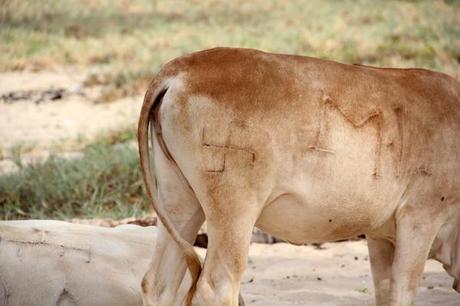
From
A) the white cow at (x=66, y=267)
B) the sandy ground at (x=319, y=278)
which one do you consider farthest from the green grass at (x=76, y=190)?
the white cow at (x=66, y=267)

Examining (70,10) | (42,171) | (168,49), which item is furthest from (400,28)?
(42,171)

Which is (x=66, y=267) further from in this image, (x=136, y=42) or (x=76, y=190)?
(x=136, y=42)

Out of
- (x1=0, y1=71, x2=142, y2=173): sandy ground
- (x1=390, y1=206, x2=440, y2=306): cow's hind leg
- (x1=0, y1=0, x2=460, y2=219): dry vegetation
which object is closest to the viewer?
(x1=390, y1=206, x2=440, y2=306): cow's hind leg

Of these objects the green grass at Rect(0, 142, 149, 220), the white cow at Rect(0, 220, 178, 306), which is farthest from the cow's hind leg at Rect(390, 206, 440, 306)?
the green grass at Rect(0, 142, 149, 220)

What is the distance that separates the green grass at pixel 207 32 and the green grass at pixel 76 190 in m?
3.14

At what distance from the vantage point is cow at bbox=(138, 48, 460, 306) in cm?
449

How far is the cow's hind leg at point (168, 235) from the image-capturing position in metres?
4.69

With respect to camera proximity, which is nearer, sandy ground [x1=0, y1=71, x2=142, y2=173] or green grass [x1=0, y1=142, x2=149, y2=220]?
green grass [x1=0, y1=142, x2=149, y2=220]

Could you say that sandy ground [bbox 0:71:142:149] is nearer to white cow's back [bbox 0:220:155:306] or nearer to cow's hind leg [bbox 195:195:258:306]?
white cow's back [bbox 0:220:155:306]

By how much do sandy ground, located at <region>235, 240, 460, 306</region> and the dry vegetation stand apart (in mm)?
1245

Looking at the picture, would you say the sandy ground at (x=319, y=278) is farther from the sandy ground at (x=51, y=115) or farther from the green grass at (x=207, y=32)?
the green grass at (x=207, y=32)

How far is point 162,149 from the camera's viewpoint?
4656 millimetres

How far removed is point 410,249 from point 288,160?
0.84m

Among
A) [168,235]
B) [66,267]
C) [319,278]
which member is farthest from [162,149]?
[319,278]
